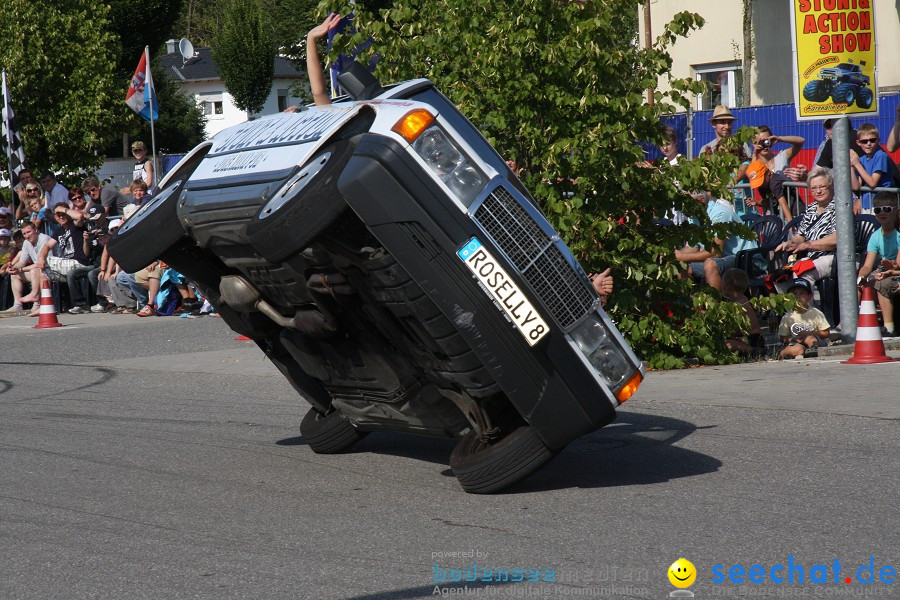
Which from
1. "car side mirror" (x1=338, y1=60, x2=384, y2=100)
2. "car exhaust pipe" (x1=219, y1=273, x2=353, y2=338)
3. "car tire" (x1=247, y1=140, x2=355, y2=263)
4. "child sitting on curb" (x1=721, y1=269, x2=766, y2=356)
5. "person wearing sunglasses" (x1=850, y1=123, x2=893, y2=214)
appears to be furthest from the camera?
"person wearing sunglasses" (x1=850, y1=123, x2=893, y2=214)

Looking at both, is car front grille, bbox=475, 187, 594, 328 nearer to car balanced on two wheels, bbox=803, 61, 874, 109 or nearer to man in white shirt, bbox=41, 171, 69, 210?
car balanced on two wheels, bbox=803, 61, 874, 109

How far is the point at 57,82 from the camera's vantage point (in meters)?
37.5

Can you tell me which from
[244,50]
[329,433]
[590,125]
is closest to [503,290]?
[329,433]

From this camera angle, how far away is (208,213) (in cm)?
592

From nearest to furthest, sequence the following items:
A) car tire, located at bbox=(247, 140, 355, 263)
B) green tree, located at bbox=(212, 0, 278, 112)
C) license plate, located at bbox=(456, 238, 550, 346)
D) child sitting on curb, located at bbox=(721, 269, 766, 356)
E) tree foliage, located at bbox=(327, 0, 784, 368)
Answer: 1. car tire, located at bbox=(247, 140, 355, 263)
2. license plate, located at bbox=(456, 238, 550, 346)
3. tree foliage, located at bbox=(327, 0, 784, 368)
4. child sitting on curb, located at bbox=(721, 269, 766, 356)
5. green tree, located at bbox=(212, 0, 278, 112)

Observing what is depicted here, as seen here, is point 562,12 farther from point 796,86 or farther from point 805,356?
point 805,356

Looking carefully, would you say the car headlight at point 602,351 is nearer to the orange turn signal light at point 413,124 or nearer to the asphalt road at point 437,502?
the asphalt road at point 437,502

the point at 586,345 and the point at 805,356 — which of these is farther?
the point at 805,356

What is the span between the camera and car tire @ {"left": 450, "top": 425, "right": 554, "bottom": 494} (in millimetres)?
5777

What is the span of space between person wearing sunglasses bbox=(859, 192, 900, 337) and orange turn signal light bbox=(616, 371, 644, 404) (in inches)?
259

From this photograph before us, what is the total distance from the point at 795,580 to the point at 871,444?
107 inches

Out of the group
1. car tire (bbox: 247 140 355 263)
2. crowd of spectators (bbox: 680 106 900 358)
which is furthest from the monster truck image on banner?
car tire (bbox: 247 140 355 263)

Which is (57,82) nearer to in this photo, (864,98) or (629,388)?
(864,98)

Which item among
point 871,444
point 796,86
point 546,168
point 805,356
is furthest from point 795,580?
point 796,86
